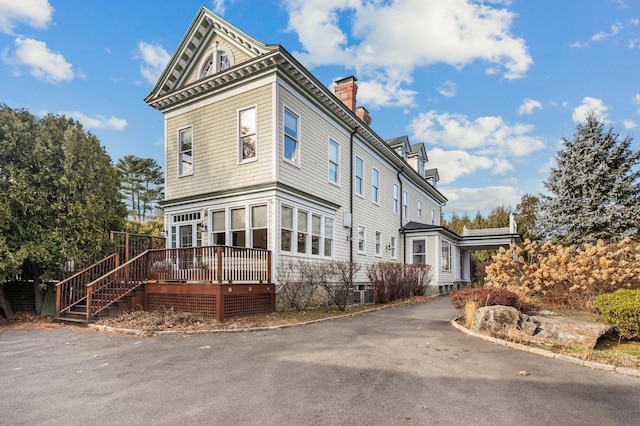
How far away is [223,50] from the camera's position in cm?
1367

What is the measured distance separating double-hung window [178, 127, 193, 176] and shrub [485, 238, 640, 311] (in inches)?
450

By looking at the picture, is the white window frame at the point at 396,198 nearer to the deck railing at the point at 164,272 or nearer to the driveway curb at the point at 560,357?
the deck railing at the point at 164,272

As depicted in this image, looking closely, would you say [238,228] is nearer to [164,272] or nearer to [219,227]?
[219,227]

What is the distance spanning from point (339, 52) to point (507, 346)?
14.4 metres

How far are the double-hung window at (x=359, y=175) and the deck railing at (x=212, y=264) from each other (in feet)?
24.3

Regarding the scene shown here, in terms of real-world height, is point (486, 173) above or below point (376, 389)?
above

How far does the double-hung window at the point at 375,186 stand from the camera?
742 inches

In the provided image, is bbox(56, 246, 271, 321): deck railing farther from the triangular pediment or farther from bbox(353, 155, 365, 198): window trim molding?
bbox(353, 155, 365, 198): window trim molding

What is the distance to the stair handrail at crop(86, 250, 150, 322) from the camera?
9736 millimetres

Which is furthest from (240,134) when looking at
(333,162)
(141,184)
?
(141,184)

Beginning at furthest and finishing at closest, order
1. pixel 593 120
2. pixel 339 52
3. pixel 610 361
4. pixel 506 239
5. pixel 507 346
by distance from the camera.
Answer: pixel 506 239 < pixel 593 120 < pixel 339 52 < pixel 507 346 < pixel 610 361

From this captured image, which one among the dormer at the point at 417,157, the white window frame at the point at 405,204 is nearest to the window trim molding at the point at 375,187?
the white window frame at the point at 405,204

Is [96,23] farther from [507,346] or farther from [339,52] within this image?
[507,346]

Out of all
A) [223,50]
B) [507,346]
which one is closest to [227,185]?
[223,50]
